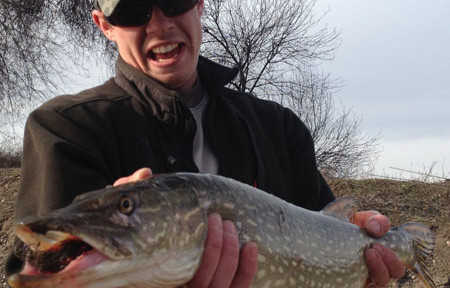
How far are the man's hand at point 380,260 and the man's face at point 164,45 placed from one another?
55.7 inches

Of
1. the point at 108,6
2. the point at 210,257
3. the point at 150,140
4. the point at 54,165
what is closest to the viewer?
the point at 210,257

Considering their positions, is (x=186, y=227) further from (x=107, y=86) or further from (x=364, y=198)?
(x=364, y=198)

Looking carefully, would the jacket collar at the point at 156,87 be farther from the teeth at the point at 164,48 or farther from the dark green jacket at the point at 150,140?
the teeth at the point at 164,48

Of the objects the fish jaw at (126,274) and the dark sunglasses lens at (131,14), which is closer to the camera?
the fish jaw at (126,274)

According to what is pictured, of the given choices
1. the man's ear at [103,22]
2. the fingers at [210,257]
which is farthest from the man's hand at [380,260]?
the man's ear at [103,22]

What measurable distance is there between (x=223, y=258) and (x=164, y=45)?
53.6 inches

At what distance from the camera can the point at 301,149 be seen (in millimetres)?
3277

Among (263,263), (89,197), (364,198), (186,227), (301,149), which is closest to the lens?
(89,197)

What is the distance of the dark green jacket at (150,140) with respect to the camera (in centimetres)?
223

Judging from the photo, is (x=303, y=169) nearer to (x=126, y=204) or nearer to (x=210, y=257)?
(x=210, y=257)

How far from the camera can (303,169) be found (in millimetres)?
3213

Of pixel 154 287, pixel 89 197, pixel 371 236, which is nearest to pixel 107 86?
pixel 89 197

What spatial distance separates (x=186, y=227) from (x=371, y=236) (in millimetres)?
1566

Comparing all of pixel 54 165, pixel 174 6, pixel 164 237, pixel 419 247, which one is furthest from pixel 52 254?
pixel 419 247
